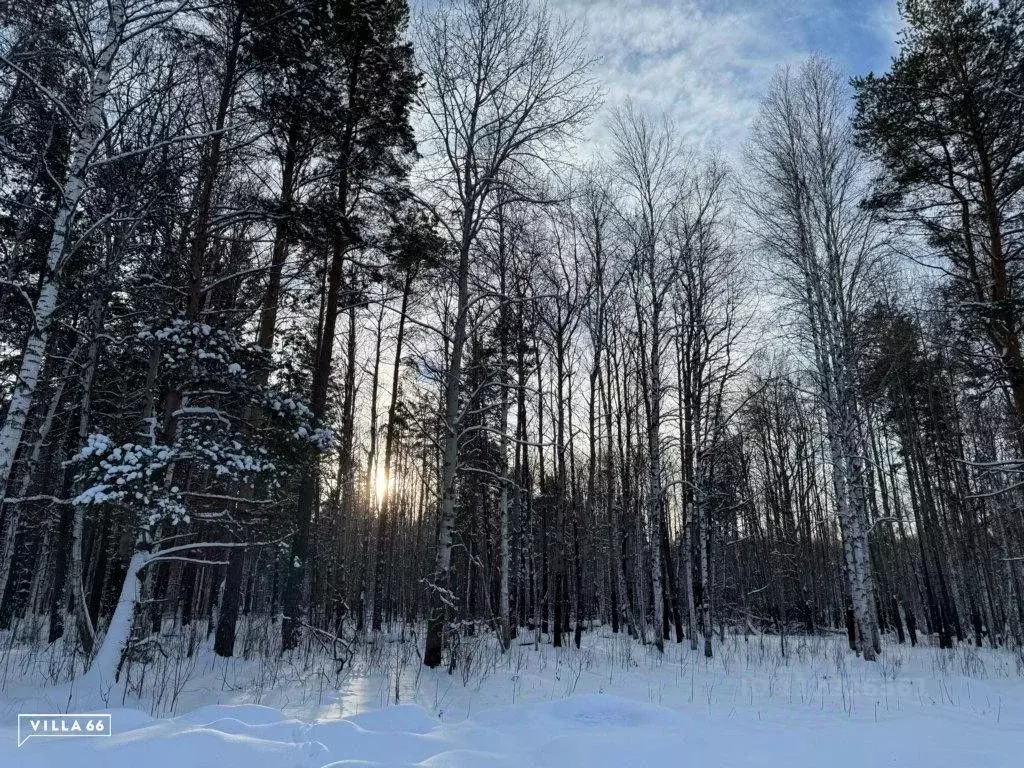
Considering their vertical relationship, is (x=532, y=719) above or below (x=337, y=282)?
below

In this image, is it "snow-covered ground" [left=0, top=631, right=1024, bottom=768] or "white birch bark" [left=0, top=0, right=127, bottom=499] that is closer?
"snow-covered ground" [left=0, top=631, right=1024, bottom=768]

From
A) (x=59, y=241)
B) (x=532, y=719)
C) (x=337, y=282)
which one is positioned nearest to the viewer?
(x=532, y=719)

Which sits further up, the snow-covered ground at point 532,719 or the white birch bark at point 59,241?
the white birch bark at point 59,241

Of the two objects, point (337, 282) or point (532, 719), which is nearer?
point (532, 719)

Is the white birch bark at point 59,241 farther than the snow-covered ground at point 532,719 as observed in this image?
Yes

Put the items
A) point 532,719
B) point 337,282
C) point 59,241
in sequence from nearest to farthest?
1. point 532,719
2. point 59,241
3. point 337,282

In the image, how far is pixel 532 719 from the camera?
584 cm

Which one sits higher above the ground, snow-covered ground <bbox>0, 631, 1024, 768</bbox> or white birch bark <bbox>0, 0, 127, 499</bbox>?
white birch bark <bbox>0, 0, 127, 499</bbox>

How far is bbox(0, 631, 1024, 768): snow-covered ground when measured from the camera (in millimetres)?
3960

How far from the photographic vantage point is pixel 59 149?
8.77 m

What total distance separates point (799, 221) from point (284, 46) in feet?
42.2

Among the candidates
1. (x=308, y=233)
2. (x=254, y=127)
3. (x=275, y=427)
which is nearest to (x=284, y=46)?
(x=254, y=127)

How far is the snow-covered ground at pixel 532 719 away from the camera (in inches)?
156

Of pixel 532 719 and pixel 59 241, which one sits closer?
pixel 532 719
